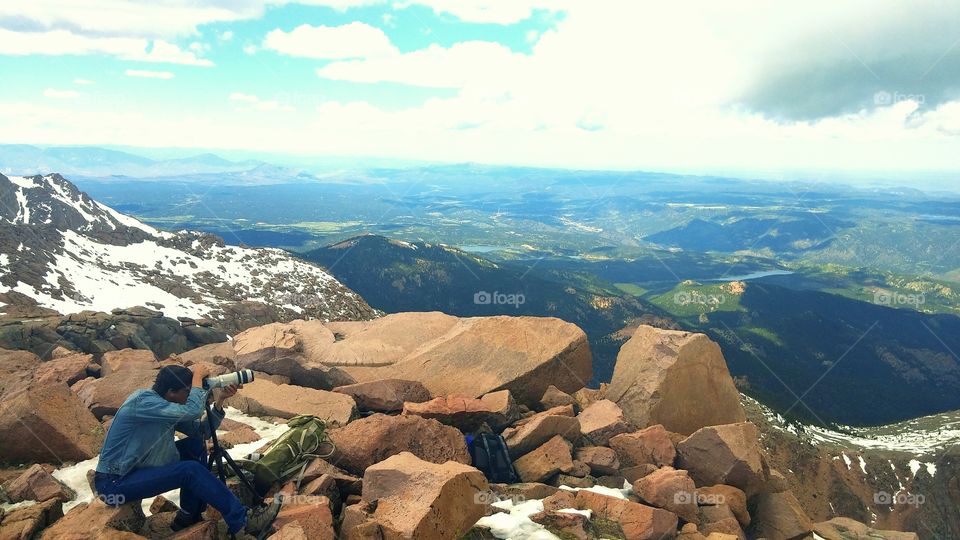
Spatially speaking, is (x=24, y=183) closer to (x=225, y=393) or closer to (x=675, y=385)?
(x=225, y=393)

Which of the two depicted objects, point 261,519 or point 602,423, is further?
point 602,423

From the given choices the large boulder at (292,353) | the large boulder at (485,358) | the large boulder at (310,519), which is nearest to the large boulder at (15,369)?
the large boulder at (292,353)

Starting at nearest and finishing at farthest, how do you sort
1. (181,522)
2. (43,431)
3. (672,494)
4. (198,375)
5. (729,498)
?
(181,522)
(198,375)
(43,431)
(672,494)
(729,498)

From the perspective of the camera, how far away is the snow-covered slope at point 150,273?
191 ft

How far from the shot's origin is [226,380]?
11844 mm

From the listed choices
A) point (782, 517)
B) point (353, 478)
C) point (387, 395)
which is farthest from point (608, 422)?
point (353, 478)

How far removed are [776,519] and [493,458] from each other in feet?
31.3

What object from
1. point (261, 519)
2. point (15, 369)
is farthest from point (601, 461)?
point (15, 369)

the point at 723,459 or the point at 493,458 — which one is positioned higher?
the point at 493,458

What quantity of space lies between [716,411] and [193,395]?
20.1m

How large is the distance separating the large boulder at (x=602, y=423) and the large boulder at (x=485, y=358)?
2926mm

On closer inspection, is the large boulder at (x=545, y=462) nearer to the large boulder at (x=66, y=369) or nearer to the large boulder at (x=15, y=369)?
the large boulder at (x=15, y=369)

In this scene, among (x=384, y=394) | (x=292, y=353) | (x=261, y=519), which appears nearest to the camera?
(x=261, y=519)

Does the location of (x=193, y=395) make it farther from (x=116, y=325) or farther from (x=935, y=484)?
(x=935, y=484)
